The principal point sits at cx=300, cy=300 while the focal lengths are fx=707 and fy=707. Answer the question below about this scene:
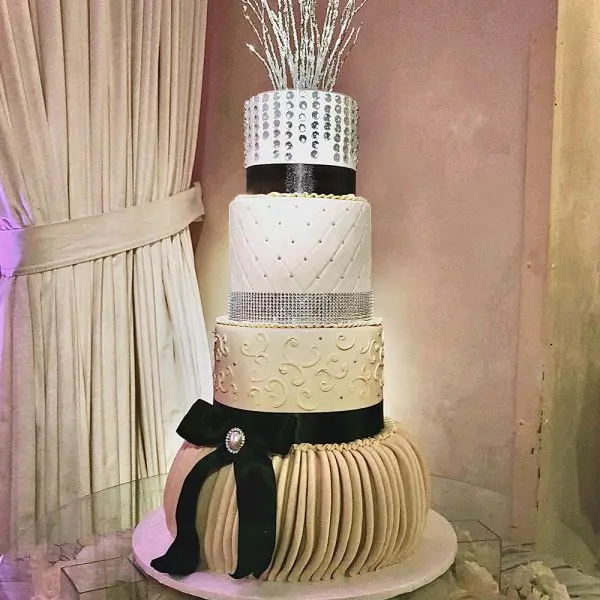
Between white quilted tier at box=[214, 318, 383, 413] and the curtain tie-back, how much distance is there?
457 mm

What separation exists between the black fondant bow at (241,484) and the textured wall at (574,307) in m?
0.76

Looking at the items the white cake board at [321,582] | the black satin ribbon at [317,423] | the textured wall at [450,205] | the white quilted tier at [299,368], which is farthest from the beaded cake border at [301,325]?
the textured wall at [450,205]

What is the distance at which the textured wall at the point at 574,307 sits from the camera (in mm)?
1510

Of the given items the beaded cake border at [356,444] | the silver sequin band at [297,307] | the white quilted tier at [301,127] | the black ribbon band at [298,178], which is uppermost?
the white quilted tier at [301,127]

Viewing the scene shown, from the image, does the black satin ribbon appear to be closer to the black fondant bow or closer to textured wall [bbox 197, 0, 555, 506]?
the black fondant bow

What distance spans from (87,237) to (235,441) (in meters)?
0.61

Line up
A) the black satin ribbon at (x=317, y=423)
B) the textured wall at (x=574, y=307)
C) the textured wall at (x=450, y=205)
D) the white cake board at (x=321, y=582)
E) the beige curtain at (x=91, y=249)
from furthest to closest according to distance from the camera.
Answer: the textured wall at (x=450, y=205) < the textured wall at (x=574, y=307) < the beige curtain at (x=91, y=249) < the black satin ribbon at (x=317, y=423) < the white cake board at (x=321, y=582)

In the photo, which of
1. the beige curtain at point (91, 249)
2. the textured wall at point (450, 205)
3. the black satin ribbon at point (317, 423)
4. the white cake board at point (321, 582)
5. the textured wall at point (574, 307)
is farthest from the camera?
the textured wall at point (450, 205)

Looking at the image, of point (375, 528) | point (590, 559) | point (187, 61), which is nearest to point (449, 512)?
point (375, 528)

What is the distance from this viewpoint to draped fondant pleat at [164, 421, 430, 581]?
1060 millimetres

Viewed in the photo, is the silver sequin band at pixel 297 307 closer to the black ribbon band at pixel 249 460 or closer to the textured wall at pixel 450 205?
the black ribbon band at pixel 249 460

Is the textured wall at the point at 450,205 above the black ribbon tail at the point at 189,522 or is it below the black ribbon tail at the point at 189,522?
above

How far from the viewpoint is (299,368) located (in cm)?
114

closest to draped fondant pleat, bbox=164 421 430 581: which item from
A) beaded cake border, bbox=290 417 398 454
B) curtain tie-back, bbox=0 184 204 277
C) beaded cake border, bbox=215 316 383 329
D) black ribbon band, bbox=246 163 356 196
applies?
beaded cake border, bbox=290 417 398 454
